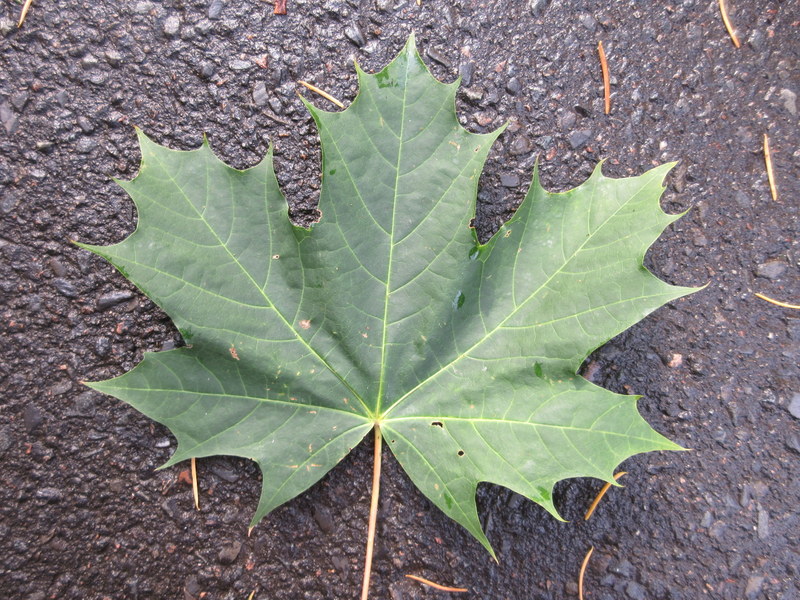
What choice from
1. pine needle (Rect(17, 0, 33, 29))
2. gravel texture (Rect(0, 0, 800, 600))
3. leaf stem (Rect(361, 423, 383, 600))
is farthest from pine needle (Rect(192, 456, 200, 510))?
pine needle (Rect(17, 0, 33, 29))

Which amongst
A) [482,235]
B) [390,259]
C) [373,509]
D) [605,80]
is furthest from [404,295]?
[605,80]

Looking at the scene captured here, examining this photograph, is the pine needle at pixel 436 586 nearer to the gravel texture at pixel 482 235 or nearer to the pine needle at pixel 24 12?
the gravel texture at pixel 482 235

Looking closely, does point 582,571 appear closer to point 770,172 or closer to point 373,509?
point 373,509

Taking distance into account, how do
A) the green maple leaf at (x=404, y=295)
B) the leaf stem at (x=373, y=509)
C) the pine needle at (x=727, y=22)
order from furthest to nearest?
1. the pine needle at (x=727, y=22)
2. the leaf stem at (x=373, y=509)
3. the green maple leaf at (x=404, y=295)

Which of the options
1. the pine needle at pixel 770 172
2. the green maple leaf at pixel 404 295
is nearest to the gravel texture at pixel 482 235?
the pine needle at pixel 770 172

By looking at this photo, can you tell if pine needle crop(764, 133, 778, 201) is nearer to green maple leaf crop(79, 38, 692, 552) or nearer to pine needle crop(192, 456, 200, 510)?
green maple leaf crop(79, 38, 692, 552)

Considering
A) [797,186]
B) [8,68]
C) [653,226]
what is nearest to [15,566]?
[8,68]
